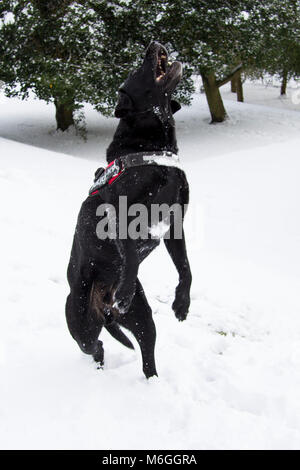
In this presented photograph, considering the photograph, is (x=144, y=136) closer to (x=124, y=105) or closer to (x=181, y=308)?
(x=124, y=105)

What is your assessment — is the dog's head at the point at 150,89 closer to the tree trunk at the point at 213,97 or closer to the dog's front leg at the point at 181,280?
the dog's front leg at the point at 181,280

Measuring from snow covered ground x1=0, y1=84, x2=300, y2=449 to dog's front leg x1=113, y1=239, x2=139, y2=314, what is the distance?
2.04ft

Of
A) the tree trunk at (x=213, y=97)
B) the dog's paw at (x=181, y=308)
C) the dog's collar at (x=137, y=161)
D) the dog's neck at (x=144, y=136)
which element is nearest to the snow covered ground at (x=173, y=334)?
the dog's paw at (x=181, y=308)

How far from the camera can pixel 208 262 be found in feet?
19.0

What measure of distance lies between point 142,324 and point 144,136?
44.6 inches

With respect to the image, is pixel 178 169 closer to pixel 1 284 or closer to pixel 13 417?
pixel 13 417

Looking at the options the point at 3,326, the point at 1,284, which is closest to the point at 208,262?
the point at 1,284

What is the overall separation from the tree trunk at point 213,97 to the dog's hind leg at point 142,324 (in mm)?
13480

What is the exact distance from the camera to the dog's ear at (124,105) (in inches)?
97.5

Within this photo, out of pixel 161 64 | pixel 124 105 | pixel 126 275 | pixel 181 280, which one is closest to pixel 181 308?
pixel 181 280

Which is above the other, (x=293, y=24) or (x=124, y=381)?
(x=293, y=24)

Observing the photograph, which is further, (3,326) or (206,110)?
(206,110)
